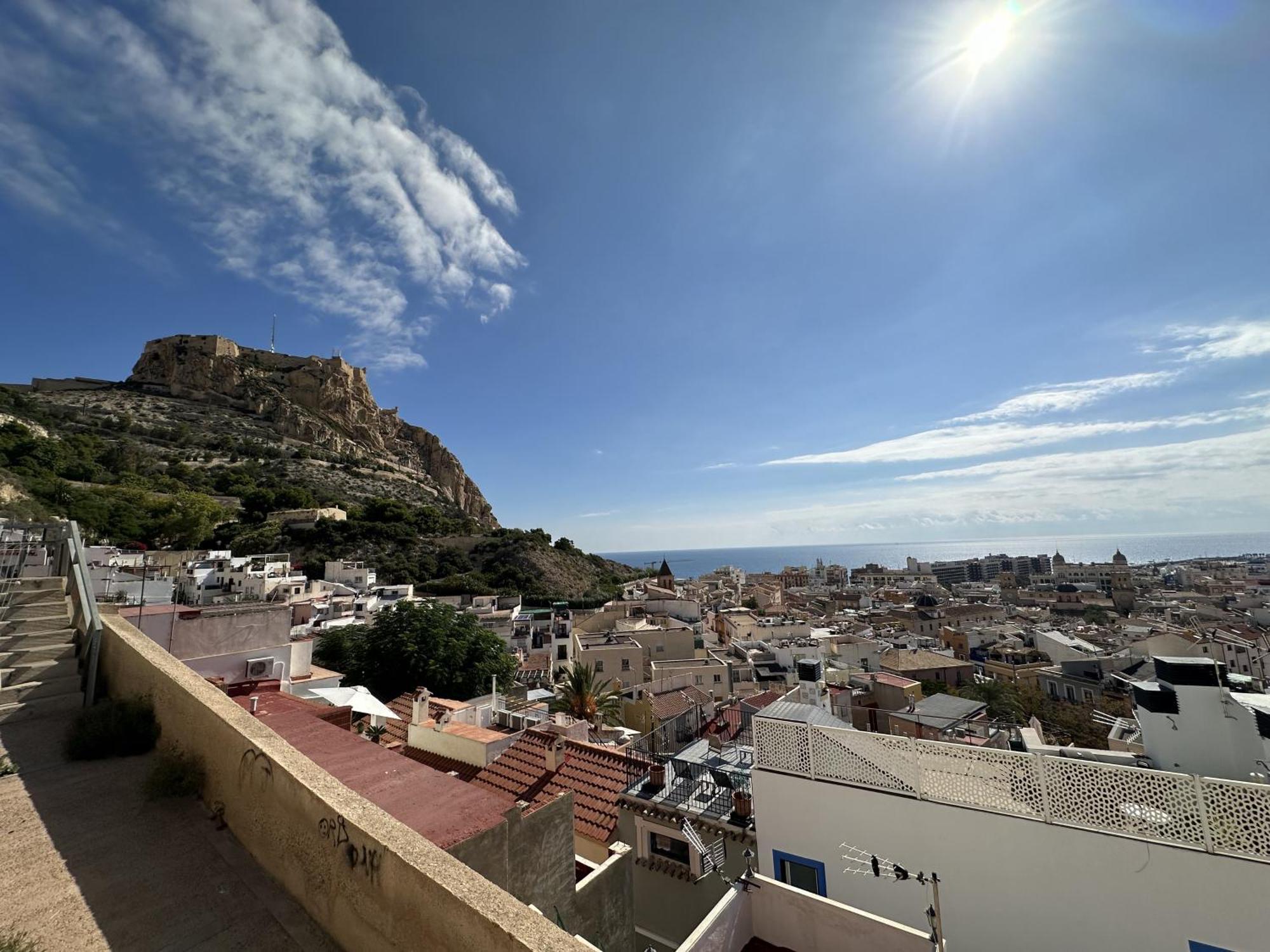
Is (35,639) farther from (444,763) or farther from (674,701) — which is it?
(674,701)

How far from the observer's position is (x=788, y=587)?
344 ft

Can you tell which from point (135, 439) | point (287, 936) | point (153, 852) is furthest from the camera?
point (135, 439)

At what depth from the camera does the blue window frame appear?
20.4 feet

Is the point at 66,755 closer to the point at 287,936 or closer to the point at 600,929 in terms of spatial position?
the point at 287,936

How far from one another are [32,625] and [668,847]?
8.52 metres

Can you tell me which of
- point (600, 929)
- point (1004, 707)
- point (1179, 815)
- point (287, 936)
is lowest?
point (1004, 707)

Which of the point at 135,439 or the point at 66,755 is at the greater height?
the point at 135,439

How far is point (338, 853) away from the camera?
2.68 meters

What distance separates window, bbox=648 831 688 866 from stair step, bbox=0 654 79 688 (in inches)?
289

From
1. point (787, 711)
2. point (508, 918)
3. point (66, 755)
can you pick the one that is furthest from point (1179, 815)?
point (66, 755)

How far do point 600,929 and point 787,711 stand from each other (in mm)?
3575

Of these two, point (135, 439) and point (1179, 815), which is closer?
point (1179, 815)

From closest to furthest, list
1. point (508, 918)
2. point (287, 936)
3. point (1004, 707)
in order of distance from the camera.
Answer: point (508, 918)
point (287, 936)
point (1004, 707)

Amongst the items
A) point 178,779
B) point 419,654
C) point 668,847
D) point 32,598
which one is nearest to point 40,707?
point 178,779
